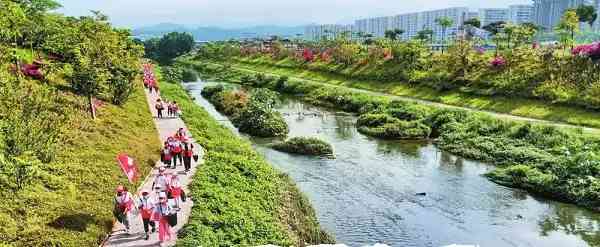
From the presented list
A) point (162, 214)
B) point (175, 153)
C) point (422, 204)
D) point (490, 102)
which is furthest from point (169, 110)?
point (490, 102)

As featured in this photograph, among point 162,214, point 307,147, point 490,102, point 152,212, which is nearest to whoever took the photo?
point 162,214

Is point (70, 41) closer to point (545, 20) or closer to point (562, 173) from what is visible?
point (562, 173)

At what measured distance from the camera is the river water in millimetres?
23219

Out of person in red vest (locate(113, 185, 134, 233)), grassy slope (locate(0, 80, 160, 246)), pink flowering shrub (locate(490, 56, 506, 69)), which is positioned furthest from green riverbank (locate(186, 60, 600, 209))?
person in red vest (locate(113, 185, 134, 233))

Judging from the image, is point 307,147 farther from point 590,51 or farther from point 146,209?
point 590,51

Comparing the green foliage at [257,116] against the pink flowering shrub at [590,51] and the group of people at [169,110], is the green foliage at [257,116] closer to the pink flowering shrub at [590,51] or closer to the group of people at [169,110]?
the group of people at [169,110]

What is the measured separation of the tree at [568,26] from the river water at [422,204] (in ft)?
78.3

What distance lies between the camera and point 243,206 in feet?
70.2

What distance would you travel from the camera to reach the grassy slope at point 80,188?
53.7ft

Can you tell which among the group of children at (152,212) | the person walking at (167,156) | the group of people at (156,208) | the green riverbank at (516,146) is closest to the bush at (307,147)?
the green riverbank at (516,146)

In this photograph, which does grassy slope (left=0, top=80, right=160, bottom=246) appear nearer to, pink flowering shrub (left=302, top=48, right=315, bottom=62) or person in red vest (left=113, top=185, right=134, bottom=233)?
person in red vest (left=113, top=185, right=134, bottom=233)

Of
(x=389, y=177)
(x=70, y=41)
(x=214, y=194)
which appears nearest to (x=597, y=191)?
(x=389, y=177)

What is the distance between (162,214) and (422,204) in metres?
15.1

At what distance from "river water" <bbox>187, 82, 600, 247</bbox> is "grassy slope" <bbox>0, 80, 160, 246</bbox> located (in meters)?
9.68
